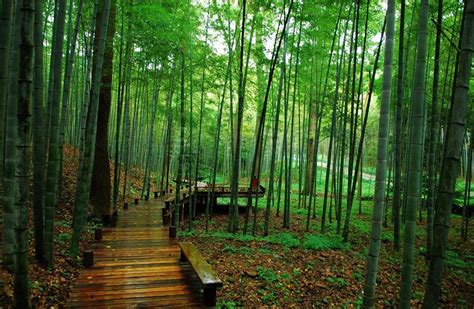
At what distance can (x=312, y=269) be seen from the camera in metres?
5.01

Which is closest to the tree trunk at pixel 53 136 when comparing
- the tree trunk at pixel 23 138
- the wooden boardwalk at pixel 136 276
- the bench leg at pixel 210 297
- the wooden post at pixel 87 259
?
the wooden post at pixel 87 259

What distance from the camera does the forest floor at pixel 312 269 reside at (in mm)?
4059

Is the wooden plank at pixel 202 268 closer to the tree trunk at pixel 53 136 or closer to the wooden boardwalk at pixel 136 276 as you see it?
the wooden boardwalk at pixel 136 276

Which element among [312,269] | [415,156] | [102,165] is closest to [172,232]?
[102,165]

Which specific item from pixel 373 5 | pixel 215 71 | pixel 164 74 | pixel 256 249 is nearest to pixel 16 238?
pixel 256 249

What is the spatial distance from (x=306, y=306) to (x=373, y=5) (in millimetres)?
6758

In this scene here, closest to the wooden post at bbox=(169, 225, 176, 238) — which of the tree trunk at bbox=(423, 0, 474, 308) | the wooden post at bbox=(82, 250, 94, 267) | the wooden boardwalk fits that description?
the wooden boardwalk

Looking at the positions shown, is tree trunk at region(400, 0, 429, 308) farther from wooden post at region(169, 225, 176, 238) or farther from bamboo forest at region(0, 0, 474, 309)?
wooden post at region(169, 225, 176, 238)

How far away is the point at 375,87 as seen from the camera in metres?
7.95

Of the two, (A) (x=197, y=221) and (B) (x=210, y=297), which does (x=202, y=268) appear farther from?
(A) (x=197, y=221)

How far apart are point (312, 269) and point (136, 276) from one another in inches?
117

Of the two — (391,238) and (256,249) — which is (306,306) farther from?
(391,238)

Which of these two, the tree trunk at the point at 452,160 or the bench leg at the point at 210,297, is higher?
the tree trunk at the point at 452,160

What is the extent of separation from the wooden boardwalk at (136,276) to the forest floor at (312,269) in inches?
25.2
